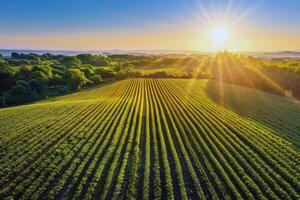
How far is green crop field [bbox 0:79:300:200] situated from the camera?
1348cm

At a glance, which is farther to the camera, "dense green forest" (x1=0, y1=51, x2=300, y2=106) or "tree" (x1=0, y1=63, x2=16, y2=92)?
"tree" (x1=0, y1=63, x2=16, y2=92)

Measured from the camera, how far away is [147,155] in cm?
1766

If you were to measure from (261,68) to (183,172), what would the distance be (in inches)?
2481

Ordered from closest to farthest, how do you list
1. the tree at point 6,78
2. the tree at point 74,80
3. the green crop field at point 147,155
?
the green crop field at point 147,155 < the tree at point 74,80 < the tree at point 6,78

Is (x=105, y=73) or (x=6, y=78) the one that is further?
(x=105, y=73)

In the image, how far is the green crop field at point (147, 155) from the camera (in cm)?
1348

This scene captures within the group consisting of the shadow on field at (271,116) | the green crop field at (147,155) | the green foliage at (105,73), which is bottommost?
the shadow on field at (271,116)

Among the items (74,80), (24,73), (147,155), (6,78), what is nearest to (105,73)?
(74,80)

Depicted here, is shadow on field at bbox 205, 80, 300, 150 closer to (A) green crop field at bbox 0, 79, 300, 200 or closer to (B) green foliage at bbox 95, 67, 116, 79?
(A) green crop field at bbox 0, 79, 300, 200

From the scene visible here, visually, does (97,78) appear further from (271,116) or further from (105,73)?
(271,116)

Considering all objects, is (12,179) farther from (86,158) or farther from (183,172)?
(183,172)

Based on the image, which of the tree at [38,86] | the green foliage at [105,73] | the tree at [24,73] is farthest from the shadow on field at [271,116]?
the tree at [24,73]

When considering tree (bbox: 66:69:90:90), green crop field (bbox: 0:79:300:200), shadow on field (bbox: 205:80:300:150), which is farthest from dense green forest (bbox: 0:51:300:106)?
green crop field (bbox: 0:79:300:200)

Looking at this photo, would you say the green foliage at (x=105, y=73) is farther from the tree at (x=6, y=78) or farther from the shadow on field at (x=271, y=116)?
the shadow on field at (x=271, y=116)
